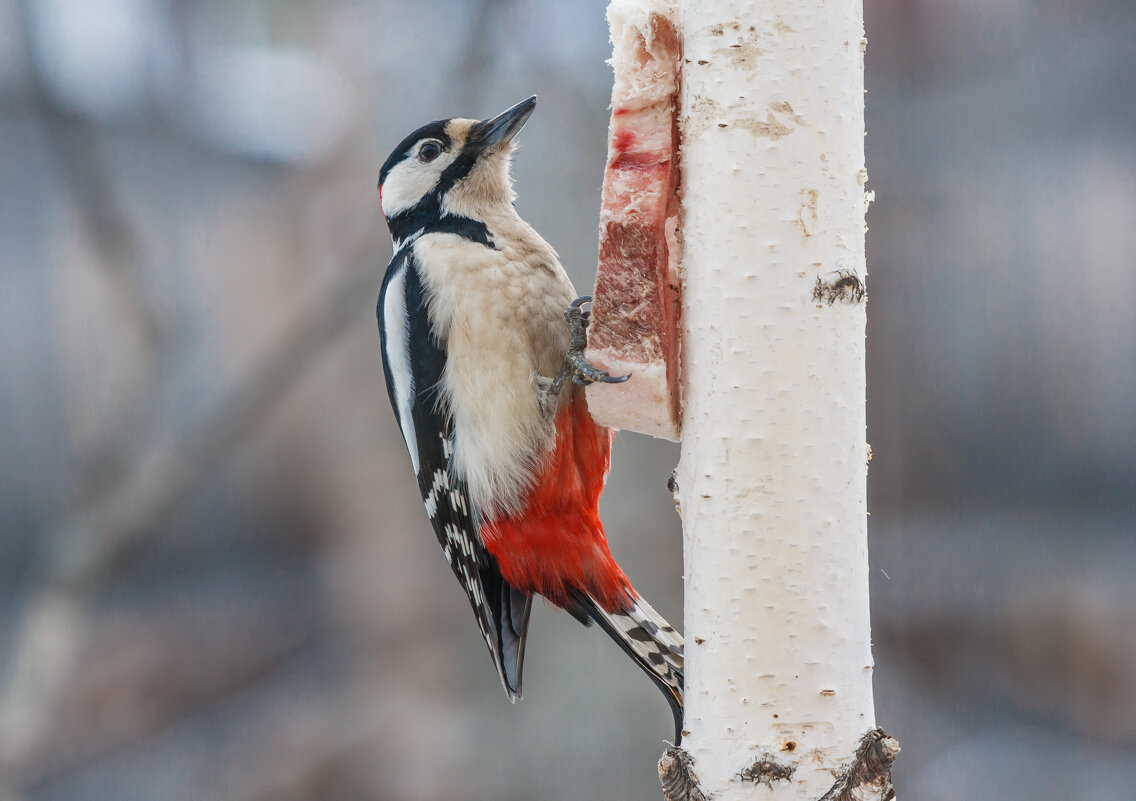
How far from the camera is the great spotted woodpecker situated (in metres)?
1.74

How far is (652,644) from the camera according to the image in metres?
1.54

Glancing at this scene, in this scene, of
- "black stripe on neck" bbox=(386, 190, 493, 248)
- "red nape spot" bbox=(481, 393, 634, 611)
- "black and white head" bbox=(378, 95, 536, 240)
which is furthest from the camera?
"black and white head" bbox=(378, 95, 536, 240)

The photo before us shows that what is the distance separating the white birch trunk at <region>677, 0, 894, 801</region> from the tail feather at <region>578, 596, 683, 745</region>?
0.51 meters

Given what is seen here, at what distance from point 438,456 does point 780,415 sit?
106 centimetres

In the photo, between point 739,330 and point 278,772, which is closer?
point 739,330

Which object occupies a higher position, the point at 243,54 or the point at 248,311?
the point at 243,54

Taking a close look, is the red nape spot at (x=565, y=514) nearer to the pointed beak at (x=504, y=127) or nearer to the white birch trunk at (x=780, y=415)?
the pointed beak at (x=504, y=127)

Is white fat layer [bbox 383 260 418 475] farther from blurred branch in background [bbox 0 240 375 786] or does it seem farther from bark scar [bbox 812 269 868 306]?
bark scar [bbox 812 269 868 306]

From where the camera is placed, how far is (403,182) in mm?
2045

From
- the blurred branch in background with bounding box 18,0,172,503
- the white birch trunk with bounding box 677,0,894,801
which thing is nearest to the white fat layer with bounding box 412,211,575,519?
the white birch trunk with bounding box 677,0,894,801

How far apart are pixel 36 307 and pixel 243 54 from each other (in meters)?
1.06

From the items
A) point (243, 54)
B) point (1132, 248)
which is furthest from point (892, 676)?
point (243, 54)

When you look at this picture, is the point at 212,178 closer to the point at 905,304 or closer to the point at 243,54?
the point at 243,54

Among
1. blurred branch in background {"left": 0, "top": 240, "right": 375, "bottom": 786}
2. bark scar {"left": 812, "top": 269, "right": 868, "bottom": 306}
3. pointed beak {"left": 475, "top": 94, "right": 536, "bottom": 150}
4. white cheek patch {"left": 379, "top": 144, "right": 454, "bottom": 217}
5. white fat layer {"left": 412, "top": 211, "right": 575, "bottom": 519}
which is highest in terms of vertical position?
pointed beak {"left": 475, "top": 94, "right": 536, "bottom": 150}
